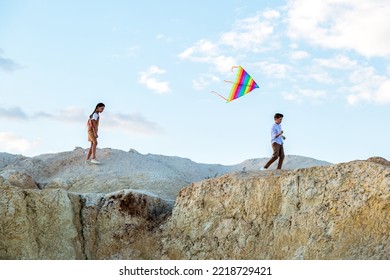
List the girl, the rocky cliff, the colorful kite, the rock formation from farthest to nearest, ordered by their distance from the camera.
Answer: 1. the girl
2. the colorful kite
3. the rocky cliff
4. the rock formation

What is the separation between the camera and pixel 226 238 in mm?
13750

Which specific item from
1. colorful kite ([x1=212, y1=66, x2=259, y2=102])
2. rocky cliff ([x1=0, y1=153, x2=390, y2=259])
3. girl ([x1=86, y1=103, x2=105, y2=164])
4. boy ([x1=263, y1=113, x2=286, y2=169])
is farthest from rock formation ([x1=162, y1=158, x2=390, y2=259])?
girl ([x1=86, y1=103, x2=105, y2=164])

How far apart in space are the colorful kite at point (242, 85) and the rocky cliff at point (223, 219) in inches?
137

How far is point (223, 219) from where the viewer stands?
45.9 ft

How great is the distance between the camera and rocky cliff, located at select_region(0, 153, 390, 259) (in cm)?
1209

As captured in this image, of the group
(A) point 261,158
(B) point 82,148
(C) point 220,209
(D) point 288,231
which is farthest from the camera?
(A) point 261,158

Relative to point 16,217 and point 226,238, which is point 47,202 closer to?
point 16,217

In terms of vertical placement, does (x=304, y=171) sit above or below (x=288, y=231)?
above

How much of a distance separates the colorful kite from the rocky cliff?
11.4 ft

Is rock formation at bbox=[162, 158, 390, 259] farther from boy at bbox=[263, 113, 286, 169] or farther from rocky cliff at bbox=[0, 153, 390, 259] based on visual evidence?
boy at bbox=[263, 113, 286, 169]

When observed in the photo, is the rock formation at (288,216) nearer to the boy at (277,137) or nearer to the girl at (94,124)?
the boy at (277,137)

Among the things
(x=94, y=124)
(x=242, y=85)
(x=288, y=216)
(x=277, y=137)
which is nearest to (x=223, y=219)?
(x=288, y=216)

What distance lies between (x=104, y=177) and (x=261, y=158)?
979 centimetres
